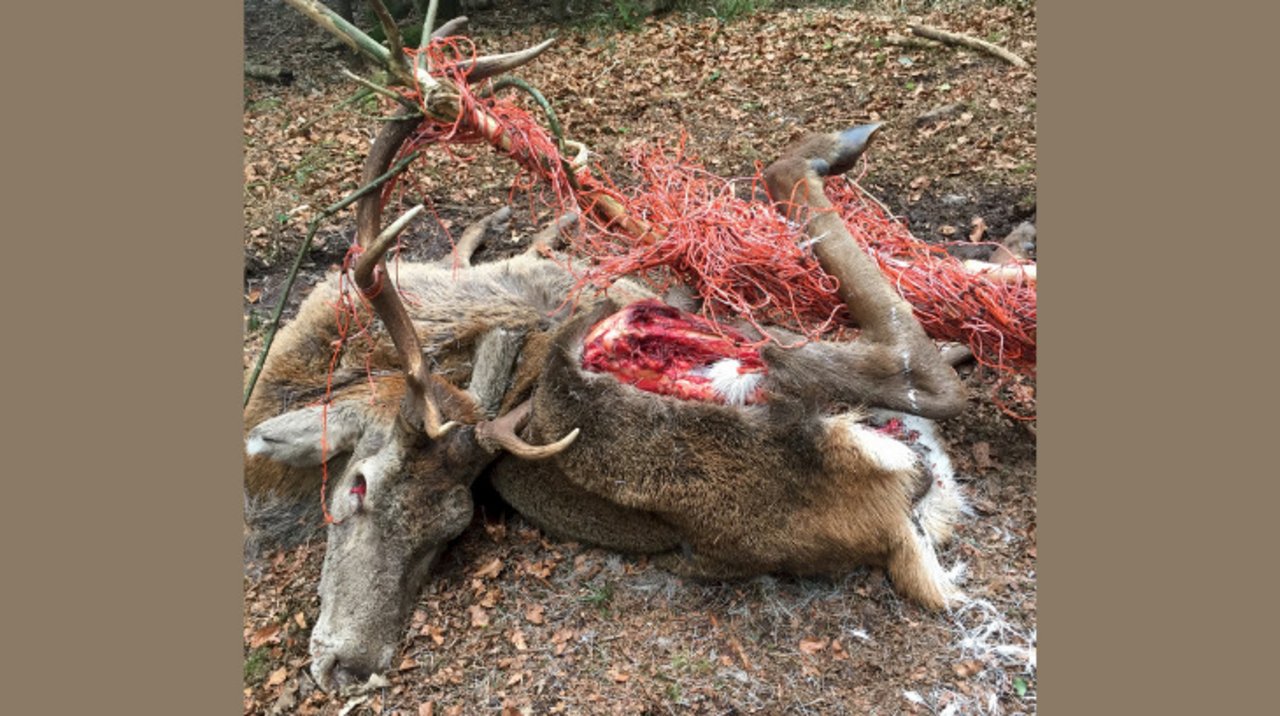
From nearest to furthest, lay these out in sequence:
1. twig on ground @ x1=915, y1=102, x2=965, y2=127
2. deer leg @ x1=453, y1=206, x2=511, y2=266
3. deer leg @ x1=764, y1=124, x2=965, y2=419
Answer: deer leg @ x1=764, y1=124, x2=965, y2=419 < deer leg @ x1=453, y1=206, x2=511, y2=266 < twig on ground @ x1=915, y1=102, x2=965, y2=127

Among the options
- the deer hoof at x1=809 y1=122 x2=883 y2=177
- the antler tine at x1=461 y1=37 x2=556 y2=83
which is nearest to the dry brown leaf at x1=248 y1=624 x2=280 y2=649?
the antler tine at x1=461 y1=37 x2=556 y2=83

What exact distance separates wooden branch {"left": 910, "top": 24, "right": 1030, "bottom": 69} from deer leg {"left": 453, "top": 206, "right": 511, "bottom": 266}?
4161mm

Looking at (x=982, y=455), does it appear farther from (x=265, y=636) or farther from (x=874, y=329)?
(x=265, y=636)

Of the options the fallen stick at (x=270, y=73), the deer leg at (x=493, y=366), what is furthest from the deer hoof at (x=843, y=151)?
the fallen stick at (x=270, y=73)

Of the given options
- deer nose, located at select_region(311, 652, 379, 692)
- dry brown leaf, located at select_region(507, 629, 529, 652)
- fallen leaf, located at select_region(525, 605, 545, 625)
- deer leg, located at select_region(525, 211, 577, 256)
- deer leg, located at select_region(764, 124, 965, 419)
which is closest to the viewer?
deer leg, located at select_region(764, 124, 965, 419)

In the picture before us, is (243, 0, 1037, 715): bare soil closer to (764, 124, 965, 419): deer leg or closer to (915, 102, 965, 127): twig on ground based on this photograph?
(915, 102, 965, 127): twig on ground

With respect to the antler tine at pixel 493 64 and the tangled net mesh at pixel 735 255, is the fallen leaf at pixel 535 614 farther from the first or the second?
the antler tine at pixel 493 64

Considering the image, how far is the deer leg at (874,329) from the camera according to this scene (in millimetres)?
3592

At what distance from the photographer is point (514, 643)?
4.09 metres

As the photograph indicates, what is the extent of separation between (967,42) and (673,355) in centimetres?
505

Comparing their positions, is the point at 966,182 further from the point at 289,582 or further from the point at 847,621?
the point at 289,582

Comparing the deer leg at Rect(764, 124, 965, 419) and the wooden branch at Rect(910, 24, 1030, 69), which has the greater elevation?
the wooden branch at Rect(910, 24, 1030, 69)

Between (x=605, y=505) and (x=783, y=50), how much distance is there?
5.90m

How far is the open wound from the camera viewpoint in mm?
3980
